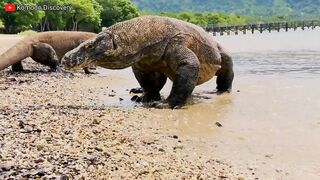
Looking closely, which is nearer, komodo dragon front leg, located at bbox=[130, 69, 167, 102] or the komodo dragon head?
the komodo dragon head

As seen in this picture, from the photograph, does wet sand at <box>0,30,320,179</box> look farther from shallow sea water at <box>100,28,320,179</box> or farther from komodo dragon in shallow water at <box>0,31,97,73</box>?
komodo dragon in shallow water at <box>0,31,97,73</box>

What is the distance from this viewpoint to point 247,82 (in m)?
16.3

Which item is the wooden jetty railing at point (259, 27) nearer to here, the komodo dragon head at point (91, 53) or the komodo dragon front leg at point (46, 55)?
the komodo dragon front leg at point (46, 55)

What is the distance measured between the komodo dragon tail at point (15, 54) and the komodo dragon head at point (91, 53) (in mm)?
6534

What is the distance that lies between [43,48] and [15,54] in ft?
4.56

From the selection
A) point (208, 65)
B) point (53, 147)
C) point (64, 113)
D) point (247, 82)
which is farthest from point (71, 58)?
point (247, 82)

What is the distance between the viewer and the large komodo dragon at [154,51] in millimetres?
10258

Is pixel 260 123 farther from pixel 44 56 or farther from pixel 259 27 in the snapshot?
pixel 259 27

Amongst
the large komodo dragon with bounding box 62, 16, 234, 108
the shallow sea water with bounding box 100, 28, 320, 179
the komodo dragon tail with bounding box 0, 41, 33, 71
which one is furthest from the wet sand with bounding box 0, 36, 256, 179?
the komodo dragon tail with bounding box 0, 41, 33, 71

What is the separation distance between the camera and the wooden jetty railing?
396 feet

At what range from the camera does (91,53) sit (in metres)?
10.2

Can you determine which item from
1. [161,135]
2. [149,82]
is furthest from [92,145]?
[149,82]

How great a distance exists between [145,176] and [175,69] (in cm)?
537

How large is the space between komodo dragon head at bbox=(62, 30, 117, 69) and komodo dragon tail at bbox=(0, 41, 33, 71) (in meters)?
6.53
